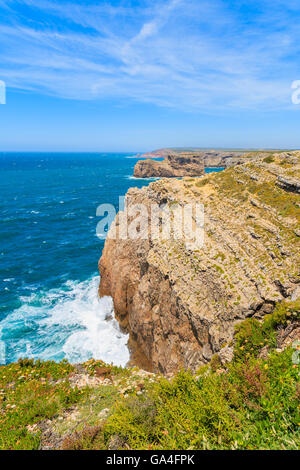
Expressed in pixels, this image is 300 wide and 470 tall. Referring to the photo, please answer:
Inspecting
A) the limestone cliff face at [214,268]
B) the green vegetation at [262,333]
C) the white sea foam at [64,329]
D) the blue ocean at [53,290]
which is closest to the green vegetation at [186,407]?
the green vegetation at [262,333]

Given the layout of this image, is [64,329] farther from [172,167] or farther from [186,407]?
[172,167]

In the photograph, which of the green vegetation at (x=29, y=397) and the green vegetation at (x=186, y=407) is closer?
the green vegetation at (x=186, y=407)

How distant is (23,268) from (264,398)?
4577 centimetres

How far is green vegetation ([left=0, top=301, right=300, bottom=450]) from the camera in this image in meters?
7.68

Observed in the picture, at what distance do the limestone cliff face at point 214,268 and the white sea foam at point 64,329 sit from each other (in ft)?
8.36

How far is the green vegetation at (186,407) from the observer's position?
768cm

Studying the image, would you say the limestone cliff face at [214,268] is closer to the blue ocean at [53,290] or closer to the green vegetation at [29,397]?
the blue ocean at [53,290]

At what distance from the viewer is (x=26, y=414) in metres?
11.3

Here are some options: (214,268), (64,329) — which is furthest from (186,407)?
(64,329)

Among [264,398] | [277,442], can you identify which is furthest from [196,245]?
[277,442]

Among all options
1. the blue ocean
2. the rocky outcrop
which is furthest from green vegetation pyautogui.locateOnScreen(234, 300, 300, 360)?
the rocky outcrop

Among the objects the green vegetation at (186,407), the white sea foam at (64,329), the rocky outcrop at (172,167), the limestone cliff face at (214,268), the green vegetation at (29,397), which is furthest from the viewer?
the rocky outcrop at (172,167)

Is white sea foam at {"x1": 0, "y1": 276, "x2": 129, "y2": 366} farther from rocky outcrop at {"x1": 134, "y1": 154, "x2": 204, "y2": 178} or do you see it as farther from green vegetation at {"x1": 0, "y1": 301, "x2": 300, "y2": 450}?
rocky outcrop at {"x1": 134, "y1": 154, "x2": 204, "y2": 178}

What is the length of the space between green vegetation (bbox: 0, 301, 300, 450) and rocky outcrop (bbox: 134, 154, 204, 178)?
152135 mm
